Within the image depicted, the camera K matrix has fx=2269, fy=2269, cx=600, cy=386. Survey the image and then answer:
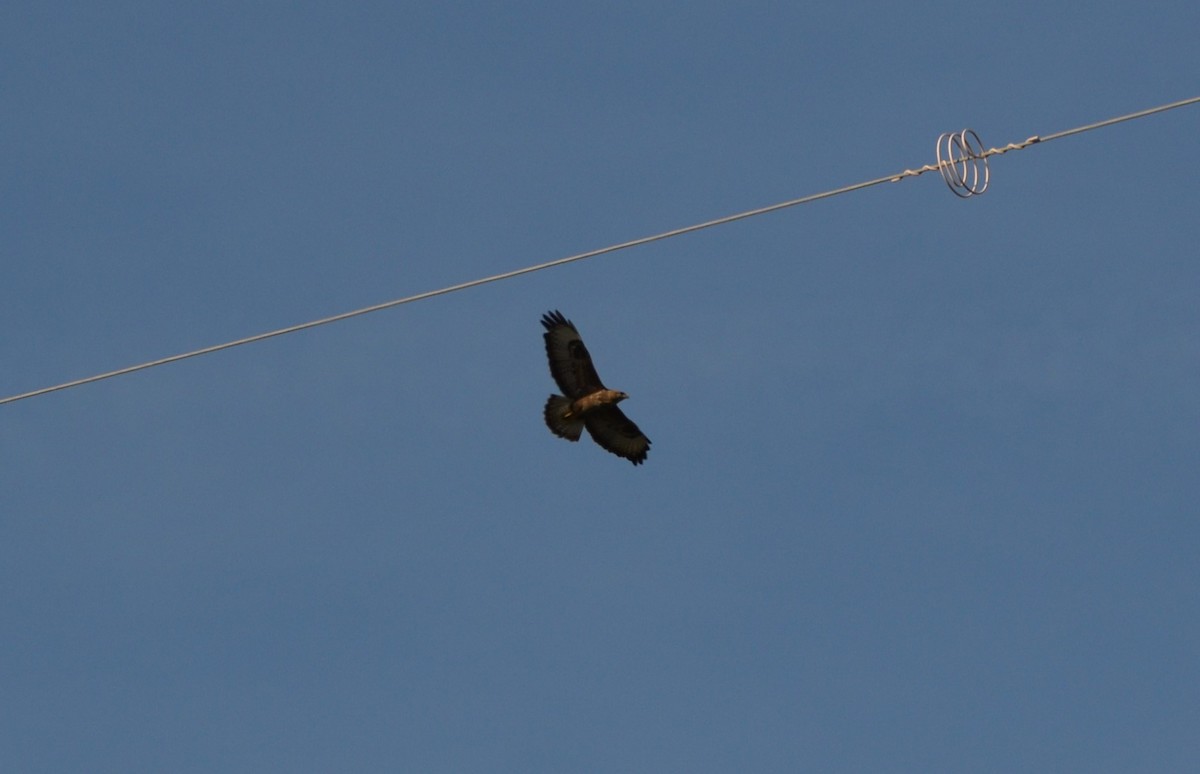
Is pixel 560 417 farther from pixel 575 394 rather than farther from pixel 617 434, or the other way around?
pixel 617 434

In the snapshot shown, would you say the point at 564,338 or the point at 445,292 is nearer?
the point at 445,292

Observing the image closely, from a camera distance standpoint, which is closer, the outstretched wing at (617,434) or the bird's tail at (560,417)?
the bird's tail at (560,417)

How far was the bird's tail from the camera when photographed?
2441 centimetres

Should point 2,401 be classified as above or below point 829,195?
below

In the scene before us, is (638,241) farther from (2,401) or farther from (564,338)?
(564,338)

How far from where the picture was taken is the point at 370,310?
1703 cm

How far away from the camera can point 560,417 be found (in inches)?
961

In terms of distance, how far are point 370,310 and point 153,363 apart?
165cm

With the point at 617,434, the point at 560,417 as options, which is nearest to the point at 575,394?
the point at 560,417

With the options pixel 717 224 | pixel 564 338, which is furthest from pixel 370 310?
pixel 564 338

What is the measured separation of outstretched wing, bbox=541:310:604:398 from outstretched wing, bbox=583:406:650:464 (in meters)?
0.30

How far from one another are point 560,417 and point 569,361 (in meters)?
0.67

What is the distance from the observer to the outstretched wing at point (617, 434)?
977 inches

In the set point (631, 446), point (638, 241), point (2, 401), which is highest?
point (631, 446)
